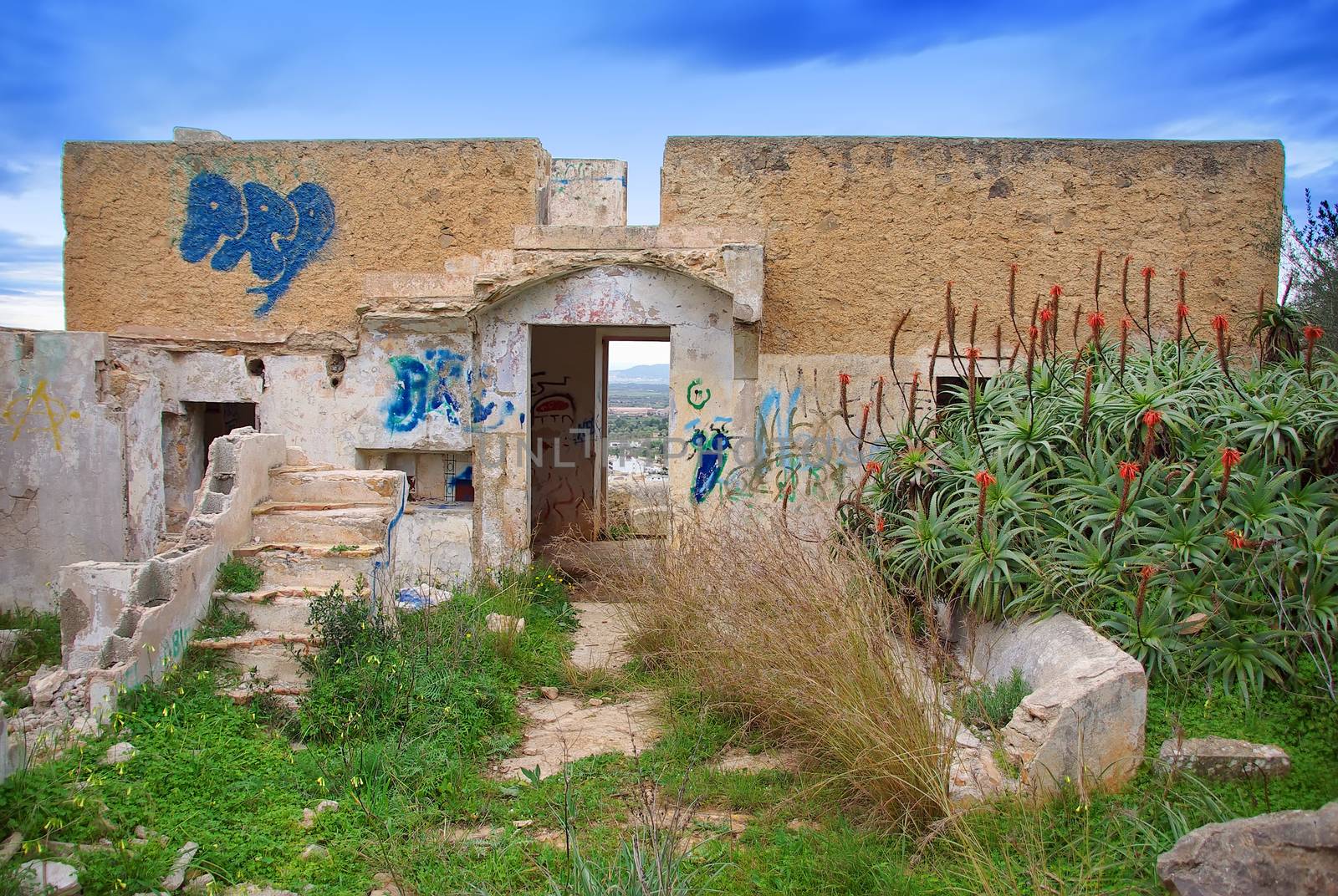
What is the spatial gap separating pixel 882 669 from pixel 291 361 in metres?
6.29

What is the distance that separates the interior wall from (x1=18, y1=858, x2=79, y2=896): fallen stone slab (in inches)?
346

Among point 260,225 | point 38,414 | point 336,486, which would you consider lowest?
point 336,486

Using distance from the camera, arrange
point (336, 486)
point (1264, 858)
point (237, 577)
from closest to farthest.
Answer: point (1264, 858) → point (237, 577) → point (336, 486)

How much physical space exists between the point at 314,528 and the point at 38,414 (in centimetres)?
313

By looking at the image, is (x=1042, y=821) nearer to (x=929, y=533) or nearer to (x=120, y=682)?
(x=929, y=533)

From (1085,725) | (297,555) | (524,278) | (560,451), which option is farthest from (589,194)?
(1085,725)

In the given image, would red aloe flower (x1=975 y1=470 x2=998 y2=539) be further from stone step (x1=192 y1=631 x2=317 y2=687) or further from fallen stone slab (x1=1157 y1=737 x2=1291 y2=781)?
stone step (x1=192 y1=631 x2=317 y2=687)

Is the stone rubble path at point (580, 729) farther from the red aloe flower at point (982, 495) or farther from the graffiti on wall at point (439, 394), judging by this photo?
the graffiti on wall at point (439, 394)

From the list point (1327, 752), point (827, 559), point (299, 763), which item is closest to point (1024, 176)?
point (827, 559)

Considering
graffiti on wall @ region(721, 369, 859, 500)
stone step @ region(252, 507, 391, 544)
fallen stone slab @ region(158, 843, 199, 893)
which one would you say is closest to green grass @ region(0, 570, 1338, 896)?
fallen stone slab @ region(158, 843, 199, 893)

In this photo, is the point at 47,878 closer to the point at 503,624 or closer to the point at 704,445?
the point at 503,624

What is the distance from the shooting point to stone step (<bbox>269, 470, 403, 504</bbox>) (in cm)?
656

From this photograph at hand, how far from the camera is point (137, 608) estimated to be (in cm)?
491

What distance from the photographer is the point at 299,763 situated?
4.37 metres
